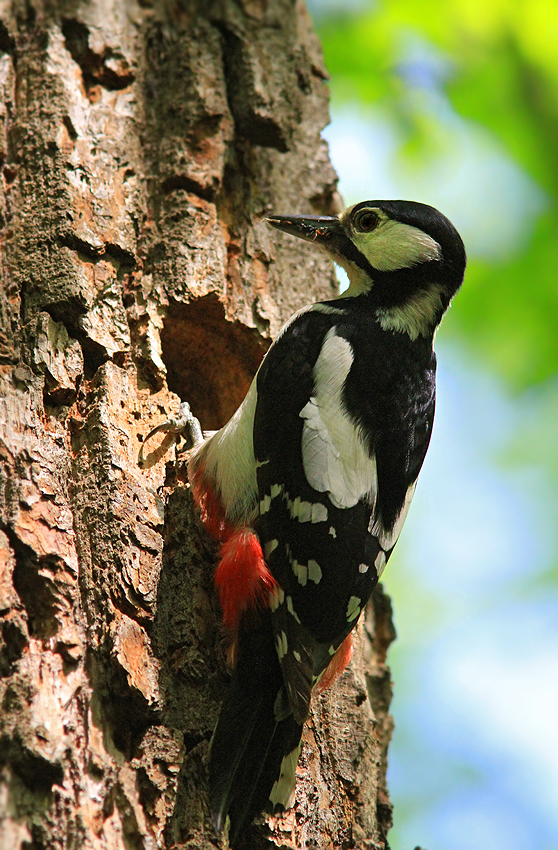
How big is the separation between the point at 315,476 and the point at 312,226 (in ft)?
3.78

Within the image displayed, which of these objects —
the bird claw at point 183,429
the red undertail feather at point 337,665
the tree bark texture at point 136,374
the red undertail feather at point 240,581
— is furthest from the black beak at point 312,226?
the red undertail feather at point 337,665

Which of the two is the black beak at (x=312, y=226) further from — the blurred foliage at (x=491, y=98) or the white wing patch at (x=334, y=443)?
the blurred foliage at (x=491, y=98)

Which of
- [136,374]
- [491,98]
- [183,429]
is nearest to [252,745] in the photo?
[183,429]

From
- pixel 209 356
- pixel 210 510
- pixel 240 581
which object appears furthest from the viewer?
pixel 209 356

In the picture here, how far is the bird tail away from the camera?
222 centimetres

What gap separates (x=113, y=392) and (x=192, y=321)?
538mm

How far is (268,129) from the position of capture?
11.5 ft

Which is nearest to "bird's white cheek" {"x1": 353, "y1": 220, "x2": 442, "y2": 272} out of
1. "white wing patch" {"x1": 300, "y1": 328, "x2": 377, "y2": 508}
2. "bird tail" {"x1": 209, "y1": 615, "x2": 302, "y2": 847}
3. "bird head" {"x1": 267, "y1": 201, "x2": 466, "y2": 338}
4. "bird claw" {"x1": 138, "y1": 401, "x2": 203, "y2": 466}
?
"bird head" {"x1": 267, "y1": 201, "x2": 466, "y2": 338}

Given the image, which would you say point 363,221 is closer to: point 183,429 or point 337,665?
point 183,429

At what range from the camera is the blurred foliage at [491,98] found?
541cm

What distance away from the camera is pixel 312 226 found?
3.34 metres

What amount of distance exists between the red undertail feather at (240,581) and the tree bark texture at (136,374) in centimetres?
7

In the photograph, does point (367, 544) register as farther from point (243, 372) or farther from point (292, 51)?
point (292, 51)

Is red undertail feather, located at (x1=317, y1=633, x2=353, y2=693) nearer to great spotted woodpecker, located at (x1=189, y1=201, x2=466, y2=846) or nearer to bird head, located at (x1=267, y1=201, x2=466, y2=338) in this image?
great spotted woodpecker, located at (x1=189, y1=201, x2=466, y2=846)
